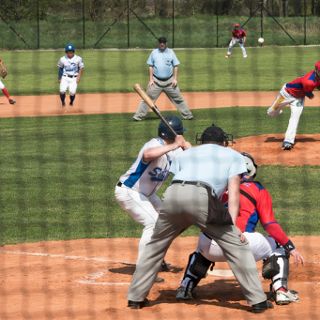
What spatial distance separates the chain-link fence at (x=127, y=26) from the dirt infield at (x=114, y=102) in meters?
23.3

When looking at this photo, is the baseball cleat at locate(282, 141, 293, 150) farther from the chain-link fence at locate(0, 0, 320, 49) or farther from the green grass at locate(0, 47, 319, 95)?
the chain-link fence at locate(0, 0, 320, 49)

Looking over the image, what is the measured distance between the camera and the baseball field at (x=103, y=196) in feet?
29.0

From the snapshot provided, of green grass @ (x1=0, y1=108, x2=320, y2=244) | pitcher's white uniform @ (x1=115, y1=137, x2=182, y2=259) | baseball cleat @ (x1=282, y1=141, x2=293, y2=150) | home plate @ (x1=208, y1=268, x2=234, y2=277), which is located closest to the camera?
pitcher's white uniform @ (x1=115, y1=137, x2=182, y2=259)

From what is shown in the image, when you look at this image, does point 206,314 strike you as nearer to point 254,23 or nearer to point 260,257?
point 260,257

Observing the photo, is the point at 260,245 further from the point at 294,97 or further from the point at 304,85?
the point at 294,97

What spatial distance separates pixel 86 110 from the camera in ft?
85.4

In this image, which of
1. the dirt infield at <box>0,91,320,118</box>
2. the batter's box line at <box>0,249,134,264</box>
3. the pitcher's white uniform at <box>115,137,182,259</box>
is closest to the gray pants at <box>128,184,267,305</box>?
the pitcher's white uniform at <box>115,137,182,259</box>

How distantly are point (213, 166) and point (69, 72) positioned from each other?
18222mm

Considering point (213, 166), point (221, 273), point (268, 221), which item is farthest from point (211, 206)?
point (221, 273)

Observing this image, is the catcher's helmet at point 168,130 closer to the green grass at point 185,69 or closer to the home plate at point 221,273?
the home plate at point 221,273

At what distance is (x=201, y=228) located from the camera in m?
8.08

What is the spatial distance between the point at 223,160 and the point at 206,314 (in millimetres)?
1369

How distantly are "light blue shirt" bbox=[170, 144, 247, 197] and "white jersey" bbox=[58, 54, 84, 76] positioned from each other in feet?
59.2

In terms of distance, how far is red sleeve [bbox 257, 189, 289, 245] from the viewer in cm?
834
